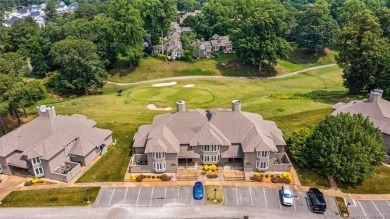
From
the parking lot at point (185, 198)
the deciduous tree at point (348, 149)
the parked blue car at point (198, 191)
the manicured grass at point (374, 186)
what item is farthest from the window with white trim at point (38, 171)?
the manicured grass at point (374, 186)

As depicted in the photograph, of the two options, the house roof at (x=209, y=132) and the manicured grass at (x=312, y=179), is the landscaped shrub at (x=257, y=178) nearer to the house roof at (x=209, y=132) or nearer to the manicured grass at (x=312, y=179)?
the house roof at (x=209, y=132)

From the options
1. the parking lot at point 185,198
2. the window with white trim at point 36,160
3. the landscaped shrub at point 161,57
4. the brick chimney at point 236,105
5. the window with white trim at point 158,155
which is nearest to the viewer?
the parking lot at point 185,198

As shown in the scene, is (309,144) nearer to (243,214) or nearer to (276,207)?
(276,207)

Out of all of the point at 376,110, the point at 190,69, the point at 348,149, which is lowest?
the point at 190,69

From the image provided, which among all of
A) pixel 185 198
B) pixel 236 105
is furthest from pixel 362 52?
pixel 185 198

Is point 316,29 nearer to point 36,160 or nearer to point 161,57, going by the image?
point 161,57

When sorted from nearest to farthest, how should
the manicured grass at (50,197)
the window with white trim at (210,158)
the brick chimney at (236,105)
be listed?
the manicured grass at (50,197)
the window with white trim at (210,158)
the brick chimney at (236,105)
